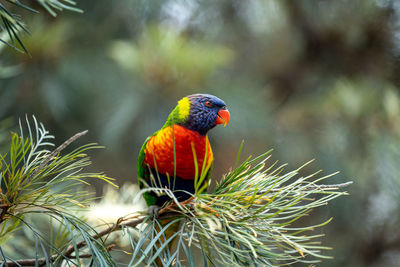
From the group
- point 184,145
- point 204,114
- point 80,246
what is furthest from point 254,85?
point 80,246

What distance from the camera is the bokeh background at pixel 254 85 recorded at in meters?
2.32

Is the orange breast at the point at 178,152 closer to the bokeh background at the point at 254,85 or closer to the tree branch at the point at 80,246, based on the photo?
the tree branch at the point at 80,246

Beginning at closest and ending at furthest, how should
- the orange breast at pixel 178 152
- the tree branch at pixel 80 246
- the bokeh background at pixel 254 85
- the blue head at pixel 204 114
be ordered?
1. the tree branch at pixel 80 246
2. the orange breast at pixel 178 152
3. the blue head at pixel 204 114
4. the bokeh background at pixel 254 85

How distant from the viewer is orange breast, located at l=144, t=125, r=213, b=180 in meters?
1.36

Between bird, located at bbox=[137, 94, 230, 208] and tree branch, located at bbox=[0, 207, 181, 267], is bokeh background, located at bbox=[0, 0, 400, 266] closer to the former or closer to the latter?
bird, located at bbox=[137, 94, 230, 208]

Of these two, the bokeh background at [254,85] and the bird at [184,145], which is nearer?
the bird at [184,145]

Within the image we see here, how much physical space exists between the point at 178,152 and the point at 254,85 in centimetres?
153

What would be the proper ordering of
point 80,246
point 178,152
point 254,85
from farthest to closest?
point 254,85
point 178,152
point 80,246

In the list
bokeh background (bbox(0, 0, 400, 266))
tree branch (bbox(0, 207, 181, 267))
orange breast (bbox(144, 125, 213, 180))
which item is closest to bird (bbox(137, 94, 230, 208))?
orange breast (bbox(144, 125, 213, 180))

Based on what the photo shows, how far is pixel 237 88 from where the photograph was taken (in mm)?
2588

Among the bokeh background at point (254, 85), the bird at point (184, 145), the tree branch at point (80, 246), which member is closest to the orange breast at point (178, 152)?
the bird at point (184, 145)

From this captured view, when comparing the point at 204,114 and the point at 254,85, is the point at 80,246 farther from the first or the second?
the point at 254,85

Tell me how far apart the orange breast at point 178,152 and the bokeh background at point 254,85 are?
0.85 metres

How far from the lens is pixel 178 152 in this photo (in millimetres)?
1390
